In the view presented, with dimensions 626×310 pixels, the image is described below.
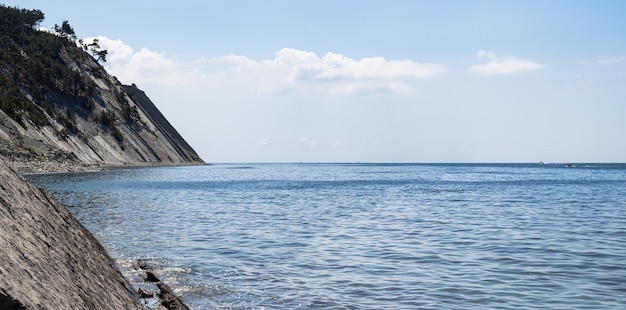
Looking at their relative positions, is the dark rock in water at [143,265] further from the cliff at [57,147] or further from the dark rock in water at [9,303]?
the dark rock in water at [9,303]

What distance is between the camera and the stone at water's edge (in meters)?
6.21

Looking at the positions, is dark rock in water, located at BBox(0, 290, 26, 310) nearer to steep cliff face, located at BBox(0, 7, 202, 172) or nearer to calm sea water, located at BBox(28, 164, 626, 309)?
calm sea water, located at BBox(28, 164, 626, 309)

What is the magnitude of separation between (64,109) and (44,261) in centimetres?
10880

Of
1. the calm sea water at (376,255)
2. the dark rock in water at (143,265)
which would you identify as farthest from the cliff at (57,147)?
the calm sea water at (376,255)

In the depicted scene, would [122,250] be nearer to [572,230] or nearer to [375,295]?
[375,295]

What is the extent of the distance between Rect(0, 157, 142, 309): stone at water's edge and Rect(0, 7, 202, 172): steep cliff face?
61.0m

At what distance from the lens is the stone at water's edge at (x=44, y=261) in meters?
6.21

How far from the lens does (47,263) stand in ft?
25.9

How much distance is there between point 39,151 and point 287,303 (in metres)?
73.6

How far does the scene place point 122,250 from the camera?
66.5 feet

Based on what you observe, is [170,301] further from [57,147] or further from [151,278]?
[57,147]

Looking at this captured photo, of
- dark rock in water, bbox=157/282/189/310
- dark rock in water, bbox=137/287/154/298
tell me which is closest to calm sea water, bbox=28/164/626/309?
dark rock in water, bbox=157/282/189/310

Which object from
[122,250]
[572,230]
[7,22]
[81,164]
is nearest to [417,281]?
[122,250]

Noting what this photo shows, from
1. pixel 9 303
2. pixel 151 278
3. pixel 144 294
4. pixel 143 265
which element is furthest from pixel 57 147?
pixel 9 303
